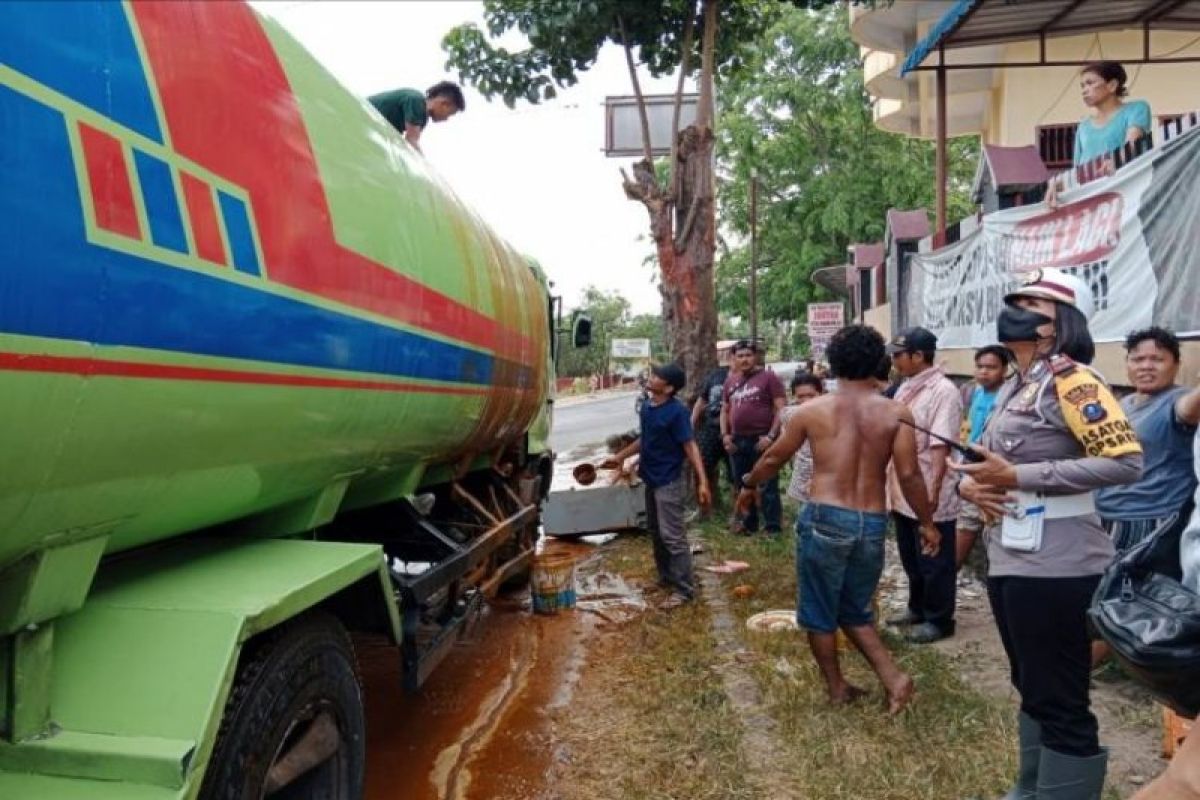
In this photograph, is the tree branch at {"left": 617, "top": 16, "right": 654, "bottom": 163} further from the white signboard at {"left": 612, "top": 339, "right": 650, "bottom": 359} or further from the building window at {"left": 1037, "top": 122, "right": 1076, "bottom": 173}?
the white signboard at {"left": 612, "top": 339, "right": 650, "bottom": 359}

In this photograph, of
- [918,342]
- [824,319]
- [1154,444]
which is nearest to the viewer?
[1154,444]

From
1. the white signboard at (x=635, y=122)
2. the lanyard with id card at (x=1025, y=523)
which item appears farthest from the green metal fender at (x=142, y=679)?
the white signboard at (x=635, y=122)

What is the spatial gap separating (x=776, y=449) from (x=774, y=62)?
70.8 ft

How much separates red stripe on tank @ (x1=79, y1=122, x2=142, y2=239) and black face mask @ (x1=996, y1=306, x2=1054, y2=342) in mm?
2432

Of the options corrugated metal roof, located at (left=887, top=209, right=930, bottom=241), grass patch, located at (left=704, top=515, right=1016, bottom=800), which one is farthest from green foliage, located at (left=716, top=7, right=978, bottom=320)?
grass patch, located at (left=704, top=515, right=1016, bottom=800)

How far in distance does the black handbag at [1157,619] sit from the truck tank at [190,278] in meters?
2.01

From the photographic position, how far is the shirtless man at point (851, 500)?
411 cm

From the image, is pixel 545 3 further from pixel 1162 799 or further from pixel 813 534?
pixel 1162 799

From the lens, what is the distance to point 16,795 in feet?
5.82

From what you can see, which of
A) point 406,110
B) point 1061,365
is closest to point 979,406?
point 1061,365

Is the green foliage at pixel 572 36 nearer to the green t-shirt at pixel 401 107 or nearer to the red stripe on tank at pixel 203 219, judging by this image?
the green t-shirt at pixel 401 107

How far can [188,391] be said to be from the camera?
198 cm

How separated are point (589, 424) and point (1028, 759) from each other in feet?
82.2

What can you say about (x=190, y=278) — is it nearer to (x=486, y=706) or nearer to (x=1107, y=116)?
(x=486, y=706)
